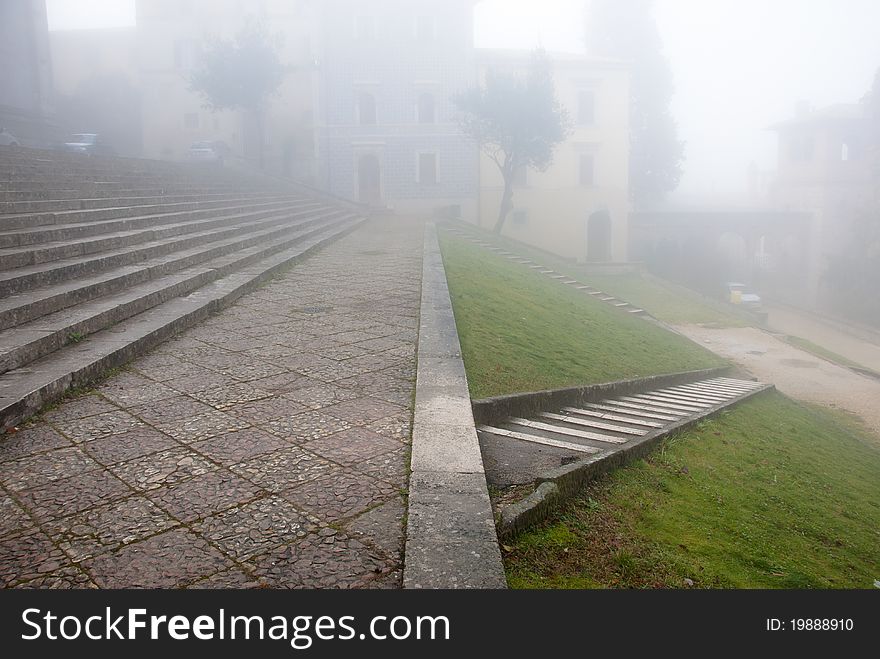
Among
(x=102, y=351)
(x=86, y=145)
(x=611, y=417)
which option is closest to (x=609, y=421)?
(x=611, y=417)

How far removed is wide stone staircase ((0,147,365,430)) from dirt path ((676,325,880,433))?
10.6 meters

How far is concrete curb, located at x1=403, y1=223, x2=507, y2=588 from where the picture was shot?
2.64m

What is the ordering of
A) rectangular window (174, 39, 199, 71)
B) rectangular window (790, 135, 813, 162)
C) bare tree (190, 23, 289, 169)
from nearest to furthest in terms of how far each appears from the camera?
bare tree (190, 23, 289, 169)
rectangular window (174, 39, 199, 71)
rectangular window (790, 135, 813, 162)

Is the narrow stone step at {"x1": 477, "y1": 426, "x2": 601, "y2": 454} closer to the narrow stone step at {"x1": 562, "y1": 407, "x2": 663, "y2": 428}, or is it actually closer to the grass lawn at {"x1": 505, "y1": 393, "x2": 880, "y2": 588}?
the grass lawn at {"x1": 505, "y1": 393, "x2": 880, "y2": 588}

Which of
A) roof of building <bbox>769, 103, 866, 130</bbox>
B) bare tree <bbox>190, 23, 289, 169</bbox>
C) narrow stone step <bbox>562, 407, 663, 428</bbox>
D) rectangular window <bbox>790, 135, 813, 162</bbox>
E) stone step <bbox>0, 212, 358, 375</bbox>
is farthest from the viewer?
rectangular window <bbox>790, 135, 813, 162</bbox>

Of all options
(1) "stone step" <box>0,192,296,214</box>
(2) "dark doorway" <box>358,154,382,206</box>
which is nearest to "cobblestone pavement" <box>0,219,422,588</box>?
(1) "stone step" <box>0,192,296,214</box>

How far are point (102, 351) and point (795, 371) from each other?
1594 cm

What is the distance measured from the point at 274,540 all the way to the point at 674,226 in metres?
41.0

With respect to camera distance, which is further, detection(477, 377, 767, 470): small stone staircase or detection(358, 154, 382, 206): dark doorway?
detection(358, 154, 382, 206): dark doorway

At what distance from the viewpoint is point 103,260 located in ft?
26.5

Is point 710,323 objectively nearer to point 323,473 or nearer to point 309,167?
point 323,473

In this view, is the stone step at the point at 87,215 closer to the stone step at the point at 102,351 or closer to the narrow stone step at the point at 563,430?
the stone step at the point at 102,351

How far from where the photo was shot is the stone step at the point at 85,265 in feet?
21.3

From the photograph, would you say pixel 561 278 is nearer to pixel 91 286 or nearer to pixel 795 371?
pixel 795 371
